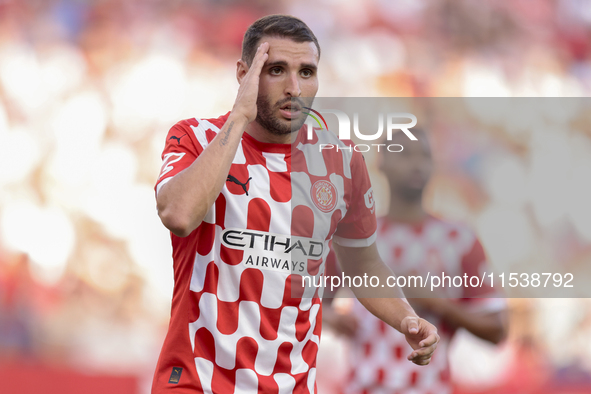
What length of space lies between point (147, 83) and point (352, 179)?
4601 millimetres

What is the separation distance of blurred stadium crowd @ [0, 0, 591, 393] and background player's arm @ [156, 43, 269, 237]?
11.4ft

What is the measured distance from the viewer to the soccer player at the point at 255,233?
1619 millimetres

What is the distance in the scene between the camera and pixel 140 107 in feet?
20.2

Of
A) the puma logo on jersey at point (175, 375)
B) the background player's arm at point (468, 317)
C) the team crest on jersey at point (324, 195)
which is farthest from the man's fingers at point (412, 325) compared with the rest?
the background player's arm at point (468, 317)

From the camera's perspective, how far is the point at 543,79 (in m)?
5.71

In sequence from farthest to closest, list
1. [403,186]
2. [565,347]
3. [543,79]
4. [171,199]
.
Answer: [543,79]
[565,347]
[403,186]
[171,199]

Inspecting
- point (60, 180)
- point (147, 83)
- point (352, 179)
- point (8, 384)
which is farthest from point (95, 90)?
point (352, 179)

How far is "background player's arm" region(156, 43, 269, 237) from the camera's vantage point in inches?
59.1

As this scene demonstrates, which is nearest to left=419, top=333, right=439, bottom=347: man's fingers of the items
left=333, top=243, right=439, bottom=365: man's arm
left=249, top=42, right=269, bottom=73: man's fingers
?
left=333, top=243, right=439, bottom=365: man's arm

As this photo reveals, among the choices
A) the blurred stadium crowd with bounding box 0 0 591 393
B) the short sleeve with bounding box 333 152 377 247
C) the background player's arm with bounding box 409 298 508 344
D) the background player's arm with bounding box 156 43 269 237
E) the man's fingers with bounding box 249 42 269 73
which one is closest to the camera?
the background player's arm with bounding box 156 43 269 237

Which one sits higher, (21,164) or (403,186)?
(21,164)

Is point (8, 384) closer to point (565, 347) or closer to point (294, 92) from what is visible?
point (294, 92)

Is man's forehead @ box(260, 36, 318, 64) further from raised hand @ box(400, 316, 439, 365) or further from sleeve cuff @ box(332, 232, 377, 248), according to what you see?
raised hand @ box(400, 316, 439, 365)

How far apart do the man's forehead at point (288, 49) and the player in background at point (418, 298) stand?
2.66ft
